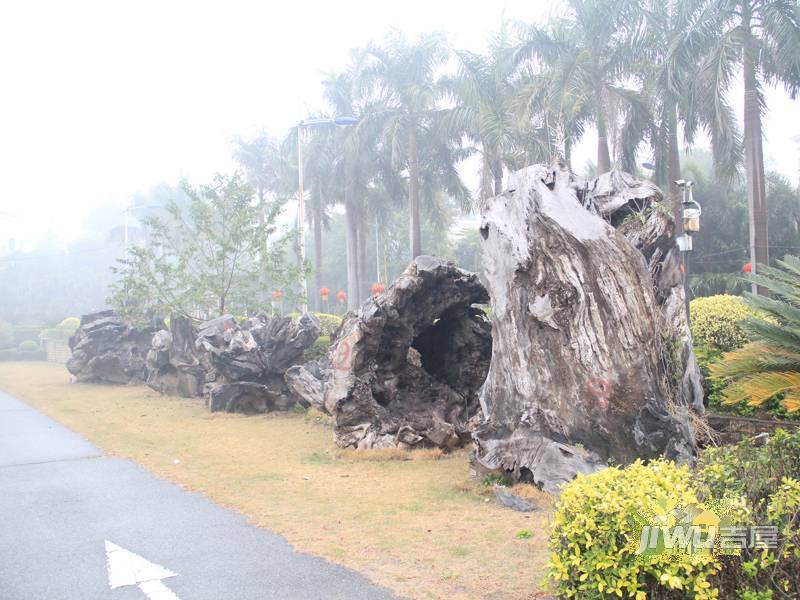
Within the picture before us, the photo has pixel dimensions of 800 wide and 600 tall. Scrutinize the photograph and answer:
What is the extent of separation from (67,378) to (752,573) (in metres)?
27.5

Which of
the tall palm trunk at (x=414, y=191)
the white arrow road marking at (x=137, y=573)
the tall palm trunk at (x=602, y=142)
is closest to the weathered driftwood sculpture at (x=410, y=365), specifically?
the white arrow road marking at (x=137, y=573)

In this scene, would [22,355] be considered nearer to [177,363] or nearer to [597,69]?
[177,363]

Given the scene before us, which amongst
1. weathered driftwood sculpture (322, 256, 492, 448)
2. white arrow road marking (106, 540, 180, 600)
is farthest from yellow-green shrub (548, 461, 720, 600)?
weathered driftwood sculpture (322, 256, 492, 448)

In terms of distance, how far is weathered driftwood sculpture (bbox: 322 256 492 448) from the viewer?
36.3 ft

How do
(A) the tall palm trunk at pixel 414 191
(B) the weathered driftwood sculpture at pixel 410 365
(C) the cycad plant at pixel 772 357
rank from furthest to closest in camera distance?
(A) the tall palm trunk at pixel 414 191 < (B) the weathered driftwood sculpture at pixel 410 365 < (C) the cycad plant at pixel 772 357

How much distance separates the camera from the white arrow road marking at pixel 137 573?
5.40 metres

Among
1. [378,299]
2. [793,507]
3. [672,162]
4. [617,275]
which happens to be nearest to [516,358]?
[617,275]

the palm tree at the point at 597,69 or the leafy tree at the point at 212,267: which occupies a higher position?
the palm tree at the point at 597,69

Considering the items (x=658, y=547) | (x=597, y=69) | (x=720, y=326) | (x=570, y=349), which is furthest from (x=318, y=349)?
(x=658, y=547)

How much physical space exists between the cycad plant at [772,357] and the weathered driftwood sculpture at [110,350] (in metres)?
19.7

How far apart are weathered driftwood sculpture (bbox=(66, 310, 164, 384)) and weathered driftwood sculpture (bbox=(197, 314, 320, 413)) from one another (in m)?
8.35

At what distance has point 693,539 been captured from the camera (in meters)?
3.94

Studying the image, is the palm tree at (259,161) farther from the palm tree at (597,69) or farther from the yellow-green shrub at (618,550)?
the yellow-green shrub at (618,550)

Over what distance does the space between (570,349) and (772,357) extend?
1924 millimetres
